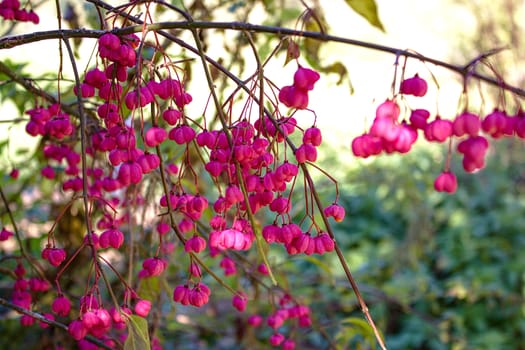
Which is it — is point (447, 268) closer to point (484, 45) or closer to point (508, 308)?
point (508, 308)

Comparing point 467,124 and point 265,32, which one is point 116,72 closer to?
point 265,32

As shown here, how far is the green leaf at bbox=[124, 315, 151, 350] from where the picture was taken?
1.10 meters

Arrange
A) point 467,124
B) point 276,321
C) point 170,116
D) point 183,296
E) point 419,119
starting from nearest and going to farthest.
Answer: point 467,124 → point 419,119 → point 170,116 → point 183,296 → point 276,321

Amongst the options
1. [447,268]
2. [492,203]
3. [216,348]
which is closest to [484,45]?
[492,203]

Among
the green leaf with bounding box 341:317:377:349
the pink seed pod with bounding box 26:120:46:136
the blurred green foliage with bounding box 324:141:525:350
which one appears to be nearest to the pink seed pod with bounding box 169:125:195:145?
the pink seed pod with bounding box 26:120:46:136

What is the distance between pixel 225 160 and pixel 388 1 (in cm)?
1194

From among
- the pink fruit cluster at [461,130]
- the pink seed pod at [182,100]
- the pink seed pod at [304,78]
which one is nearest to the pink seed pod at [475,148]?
the pink fruit cluster at [461,130]

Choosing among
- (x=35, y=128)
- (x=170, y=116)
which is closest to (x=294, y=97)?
(x=170, y=116)

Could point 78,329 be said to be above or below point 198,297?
below

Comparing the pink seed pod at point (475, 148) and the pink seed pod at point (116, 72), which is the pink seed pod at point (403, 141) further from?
the pink seed pod at point (116, 72)

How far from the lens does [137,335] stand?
111 centimetres

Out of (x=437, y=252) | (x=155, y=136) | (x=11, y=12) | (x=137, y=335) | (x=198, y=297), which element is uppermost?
(x=437, y=252)

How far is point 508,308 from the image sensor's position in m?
3.91

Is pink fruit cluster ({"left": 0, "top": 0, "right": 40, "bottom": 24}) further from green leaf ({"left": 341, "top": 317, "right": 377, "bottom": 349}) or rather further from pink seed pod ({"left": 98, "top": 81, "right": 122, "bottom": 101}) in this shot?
green leaf ({"left": 341, "top": 317, "right": 377, "bottom": 349})
